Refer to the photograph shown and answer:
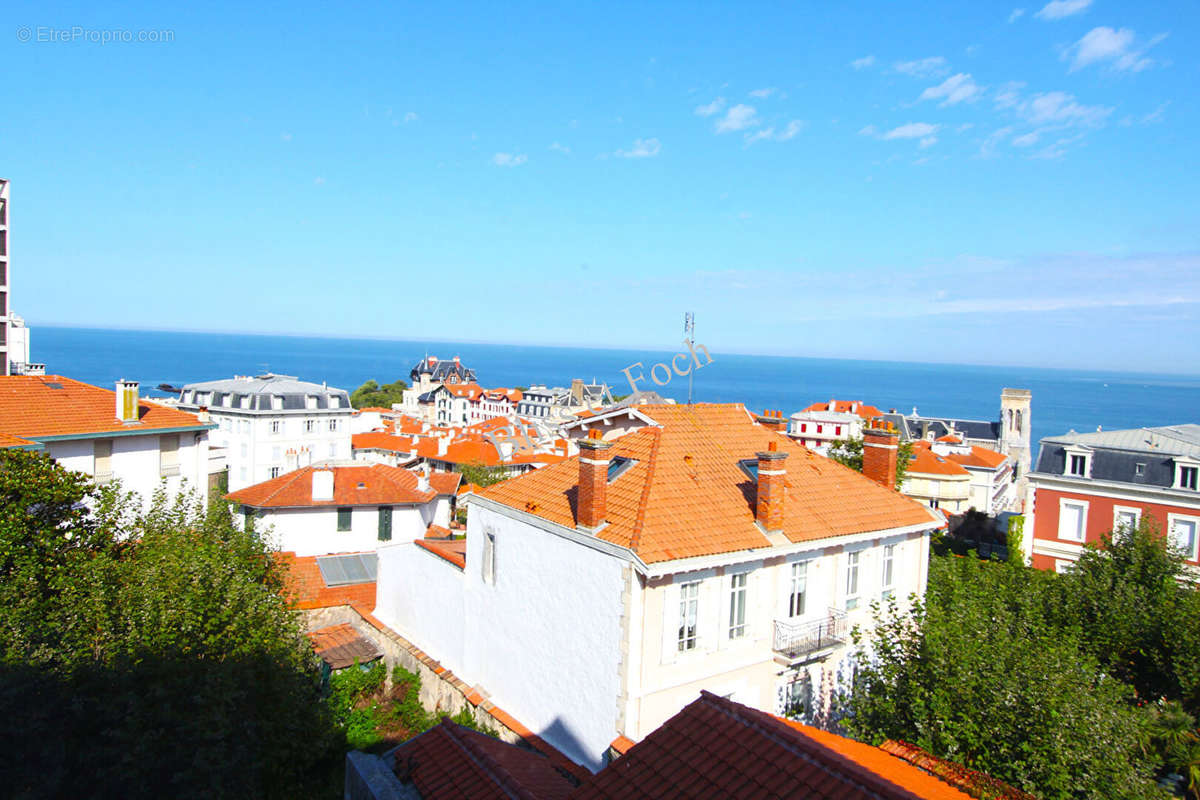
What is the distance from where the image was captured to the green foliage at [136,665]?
9.53m

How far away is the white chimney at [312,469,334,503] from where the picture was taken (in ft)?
93.4

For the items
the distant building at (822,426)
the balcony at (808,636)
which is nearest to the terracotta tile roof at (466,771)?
the balcony at (808,636)

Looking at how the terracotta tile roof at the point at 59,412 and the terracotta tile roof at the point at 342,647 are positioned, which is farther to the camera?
the terracotta tile roof at the point at 59,412

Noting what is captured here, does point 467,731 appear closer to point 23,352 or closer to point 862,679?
point 862,679

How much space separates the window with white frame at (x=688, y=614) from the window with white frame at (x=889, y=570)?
606cm

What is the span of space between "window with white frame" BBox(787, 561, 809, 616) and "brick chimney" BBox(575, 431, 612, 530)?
175 inches

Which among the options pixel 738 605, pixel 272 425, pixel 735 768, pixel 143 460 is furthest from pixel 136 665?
pixel 272 425

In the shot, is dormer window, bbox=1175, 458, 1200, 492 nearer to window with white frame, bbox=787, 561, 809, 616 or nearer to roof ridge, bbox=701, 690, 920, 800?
window with white frame, bbox=787, 561, 809, 616

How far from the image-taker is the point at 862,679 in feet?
43.4

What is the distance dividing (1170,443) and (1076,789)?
25771 millimetres

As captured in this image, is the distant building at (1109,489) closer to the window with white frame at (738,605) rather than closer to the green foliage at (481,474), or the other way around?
the window with white frame at (738,605)

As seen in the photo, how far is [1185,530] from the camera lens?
2653 centimetres

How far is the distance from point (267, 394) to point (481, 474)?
79.9 feet

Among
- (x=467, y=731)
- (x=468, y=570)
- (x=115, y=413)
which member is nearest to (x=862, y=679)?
(x=467, y=731)
